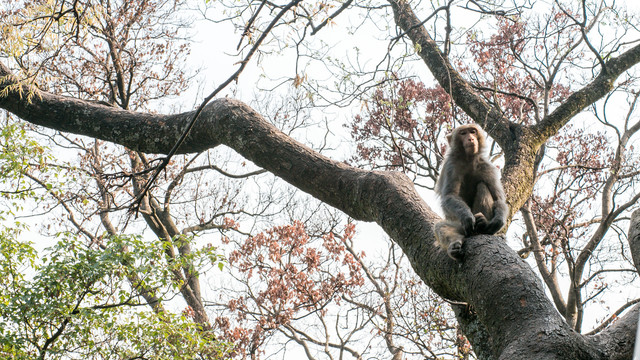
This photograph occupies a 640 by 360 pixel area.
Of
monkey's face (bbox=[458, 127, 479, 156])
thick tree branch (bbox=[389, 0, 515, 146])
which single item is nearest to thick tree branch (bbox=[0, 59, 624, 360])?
monkey's face (bbox=[458, 127, 479, 156])

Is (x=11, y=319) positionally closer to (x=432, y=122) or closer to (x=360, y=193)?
(x=360, y=193)

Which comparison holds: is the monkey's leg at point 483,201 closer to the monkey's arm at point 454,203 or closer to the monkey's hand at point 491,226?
the monkey's arm at point 454,203

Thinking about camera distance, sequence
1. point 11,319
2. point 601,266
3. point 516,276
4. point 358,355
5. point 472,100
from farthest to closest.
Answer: point 358,355
point 601,266
point 11,319
point 472,100
point 516,276

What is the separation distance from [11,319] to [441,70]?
5257mm

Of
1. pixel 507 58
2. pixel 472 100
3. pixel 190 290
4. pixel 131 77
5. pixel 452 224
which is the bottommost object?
pixel 452 224

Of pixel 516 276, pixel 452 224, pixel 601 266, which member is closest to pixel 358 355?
pixel 601 266

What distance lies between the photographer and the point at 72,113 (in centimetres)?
385

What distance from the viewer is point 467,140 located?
443cm

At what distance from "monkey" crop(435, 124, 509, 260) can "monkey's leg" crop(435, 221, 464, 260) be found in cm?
2

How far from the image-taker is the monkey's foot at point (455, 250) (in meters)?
2.48

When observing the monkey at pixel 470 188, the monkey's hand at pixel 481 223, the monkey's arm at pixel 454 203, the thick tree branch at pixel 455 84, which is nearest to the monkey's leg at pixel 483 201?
the monkey at pixel 470 188

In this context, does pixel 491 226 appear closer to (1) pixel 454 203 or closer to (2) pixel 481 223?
(2) pixel 481 223

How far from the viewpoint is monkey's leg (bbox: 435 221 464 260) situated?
250 centimetres

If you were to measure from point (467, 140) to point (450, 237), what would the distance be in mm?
1866
